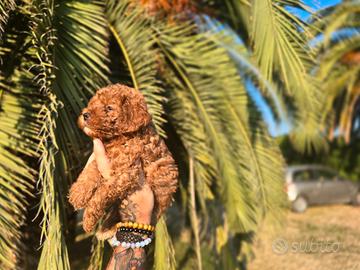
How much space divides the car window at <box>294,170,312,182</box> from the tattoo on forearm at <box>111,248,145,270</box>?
1186cm

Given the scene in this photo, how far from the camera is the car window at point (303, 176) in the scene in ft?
44.4

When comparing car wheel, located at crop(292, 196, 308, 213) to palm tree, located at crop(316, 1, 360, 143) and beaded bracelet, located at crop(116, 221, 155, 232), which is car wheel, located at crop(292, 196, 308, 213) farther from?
beaded bracelet, located at crop(116, 221, 155, 232)

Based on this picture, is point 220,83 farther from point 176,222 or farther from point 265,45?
point 176,222

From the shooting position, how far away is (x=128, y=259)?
224cm

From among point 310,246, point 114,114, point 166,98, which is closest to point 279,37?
point 166,98

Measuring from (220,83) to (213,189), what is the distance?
46.7 inches

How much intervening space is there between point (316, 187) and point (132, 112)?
1238 cm

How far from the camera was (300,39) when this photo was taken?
328 centimetres

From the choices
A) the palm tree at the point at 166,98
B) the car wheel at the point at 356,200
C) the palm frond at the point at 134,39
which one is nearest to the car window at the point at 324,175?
the car wheel at the point at 356,200

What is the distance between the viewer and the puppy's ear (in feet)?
7.37

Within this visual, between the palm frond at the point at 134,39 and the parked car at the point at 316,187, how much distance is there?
9922 mm

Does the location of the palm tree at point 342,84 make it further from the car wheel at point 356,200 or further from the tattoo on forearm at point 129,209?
the tattoo on forearm at point 129,209

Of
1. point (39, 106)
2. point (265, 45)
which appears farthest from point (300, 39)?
point (39, 106)

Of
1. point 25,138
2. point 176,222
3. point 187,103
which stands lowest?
point 176,222
